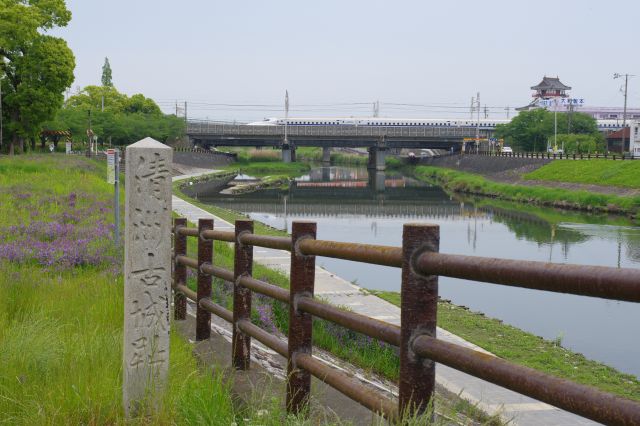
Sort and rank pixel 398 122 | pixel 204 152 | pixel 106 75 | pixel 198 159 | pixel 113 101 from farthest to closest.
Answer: pixel 398 122
pixel 106 75
pixel 113 101
pixel 204 152
pixel 198 159

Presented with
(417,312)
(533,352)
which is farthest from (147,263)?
(533,352)

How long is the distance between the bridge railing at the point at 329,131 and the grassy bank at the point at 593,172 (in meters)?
38.5

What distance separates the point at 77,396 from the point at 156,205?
1137 millimetres

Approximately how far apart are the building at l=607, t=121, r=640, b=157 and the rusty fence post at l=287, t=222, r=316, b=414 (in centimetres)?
7821

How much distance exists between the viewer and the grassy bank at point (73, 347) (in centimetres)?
401

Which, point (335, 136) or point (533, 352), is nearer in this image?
point (533, 352)

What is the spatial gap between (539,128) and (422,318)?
94023mm

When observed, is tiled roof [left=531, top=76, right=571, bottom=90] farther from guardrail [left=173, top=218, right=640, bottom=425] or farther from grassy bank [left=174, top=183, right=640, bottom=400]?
guardrail [left=173, top=218, right=640, bottom=425]

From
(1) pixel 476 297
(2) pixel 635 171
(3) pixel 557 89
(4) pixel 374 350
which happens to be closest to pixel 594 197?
(2) pixel 635 171

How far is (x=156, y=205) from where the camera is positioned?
4559 mm

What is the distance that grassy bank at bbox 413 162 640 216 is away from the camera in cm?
4434

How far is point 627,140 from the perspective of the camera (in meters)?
92.2

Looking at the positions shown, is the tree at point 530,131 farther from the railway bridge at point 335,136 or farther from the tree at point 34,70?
the tree at point 34,70

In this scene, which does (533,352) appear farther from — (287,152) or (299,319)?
(287,152)
